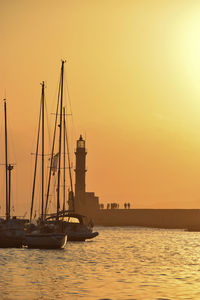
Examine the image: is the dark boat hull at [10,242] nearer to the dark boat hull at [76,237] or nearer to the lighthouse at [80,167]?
the dark boat hull at [76,237]

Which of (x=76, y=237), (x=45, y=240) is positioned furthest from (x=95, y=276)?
(x=76, y=237)

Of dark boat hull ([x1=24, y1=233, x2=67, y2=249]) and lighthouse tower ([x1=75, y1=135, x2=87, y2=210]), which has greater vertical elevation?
lighthouse tower ([x1=75, y1=135, x2=87, y2=210])

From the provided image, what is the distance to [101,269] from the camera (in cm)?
4312

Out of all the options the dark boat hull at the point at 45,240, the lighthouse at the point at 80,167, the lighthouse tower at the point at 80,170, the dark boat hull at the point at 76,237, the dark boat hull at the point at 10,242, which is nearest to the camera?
the dark boat hull at the point at 45,240

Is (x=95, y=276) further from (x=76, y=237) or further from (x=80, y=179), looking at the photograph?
(x=80, y=179)

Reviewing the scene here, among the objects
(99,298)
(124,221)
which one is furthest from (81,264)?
(124,221)

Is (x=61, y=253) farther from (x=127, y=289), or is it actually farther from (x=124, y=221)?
(x=124, y=221)

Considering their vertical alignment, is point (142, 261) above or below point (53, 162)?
below

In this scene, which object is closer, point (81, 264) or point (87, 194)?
point (81, 264)

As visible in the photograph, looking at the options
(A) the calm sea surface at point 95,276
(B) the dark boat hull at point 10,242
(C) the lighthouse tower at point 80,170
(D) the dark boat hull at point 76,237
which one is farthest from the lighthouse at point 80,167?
(A) the calm sea surface at point 95,276

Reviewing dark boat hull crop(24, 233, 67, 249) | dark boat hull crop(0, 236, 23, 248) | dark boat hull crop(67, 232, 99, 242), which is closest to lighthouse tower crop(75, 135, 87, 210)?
dark boat hull crop(67, 232, 99, 242)

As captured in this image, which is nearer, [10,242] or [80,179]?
[10,242]

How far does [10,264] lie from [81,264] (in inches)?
193

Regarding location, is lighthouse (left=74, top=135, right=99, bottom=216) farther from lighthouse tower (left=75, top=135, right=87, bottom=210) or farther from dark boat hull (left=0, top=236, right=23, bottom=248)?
dark boat hull (left=0, top=236, right=23, bottom=248)
